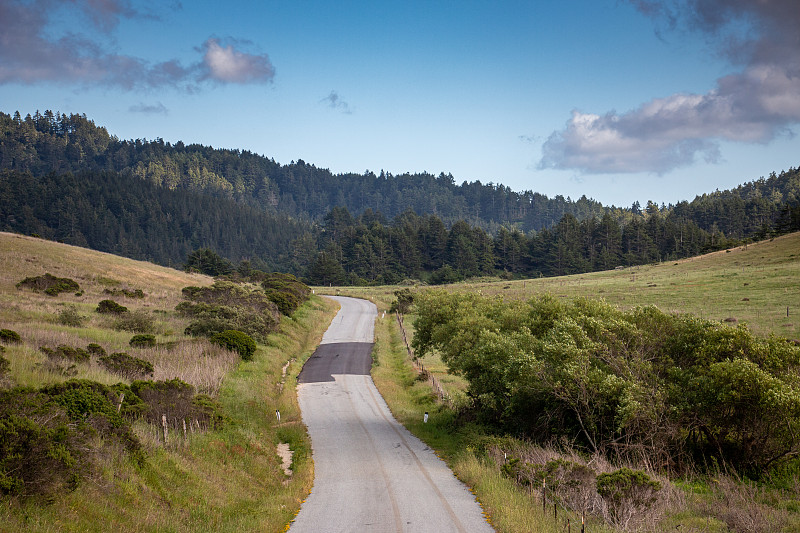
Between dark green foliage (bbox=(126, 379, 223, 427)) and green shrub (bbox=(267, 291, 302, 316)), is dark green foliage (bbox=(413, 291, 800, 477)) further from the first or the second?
green shrub (bbox=(267, 291, 302, 316))

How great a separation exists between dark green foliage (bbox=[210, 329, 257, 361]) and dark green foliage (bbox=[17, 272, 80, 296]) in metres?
15.0

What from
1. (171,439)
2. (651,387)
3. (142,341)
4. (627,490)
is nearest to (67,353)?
(142,341)

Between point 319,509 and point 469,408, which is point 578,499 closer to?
point 319,509

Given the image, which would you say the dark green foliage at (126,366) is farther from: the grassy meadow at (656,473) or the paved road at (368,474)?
the grassy meadow at (656,473)

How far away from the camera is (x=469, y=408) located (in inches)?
907

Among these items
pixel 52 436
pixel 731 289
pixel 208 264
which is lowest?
pixel 731 289

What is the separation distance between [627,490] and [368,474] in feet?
24.2

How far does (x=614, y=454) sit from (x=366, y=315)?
52025 millimetres

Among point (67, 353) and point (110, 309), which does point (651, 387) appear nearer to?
point (67, 353)

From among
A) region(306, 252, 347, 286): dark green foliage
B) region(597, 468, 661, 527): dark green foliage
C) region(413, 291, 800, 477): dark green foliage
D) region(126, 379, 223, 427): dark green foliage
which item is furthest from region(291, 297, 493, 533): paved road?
region(306, 252, 347, 286): dark green foliage

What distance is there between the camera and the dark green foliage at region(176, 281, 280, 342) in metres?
33.7

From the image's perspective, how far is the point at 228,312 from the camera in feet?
121

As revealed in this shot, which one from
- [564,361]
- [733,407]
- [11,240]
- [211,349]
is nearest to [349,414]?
[211,349]

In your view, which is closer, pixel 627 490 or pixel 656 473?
pixel 627 490
